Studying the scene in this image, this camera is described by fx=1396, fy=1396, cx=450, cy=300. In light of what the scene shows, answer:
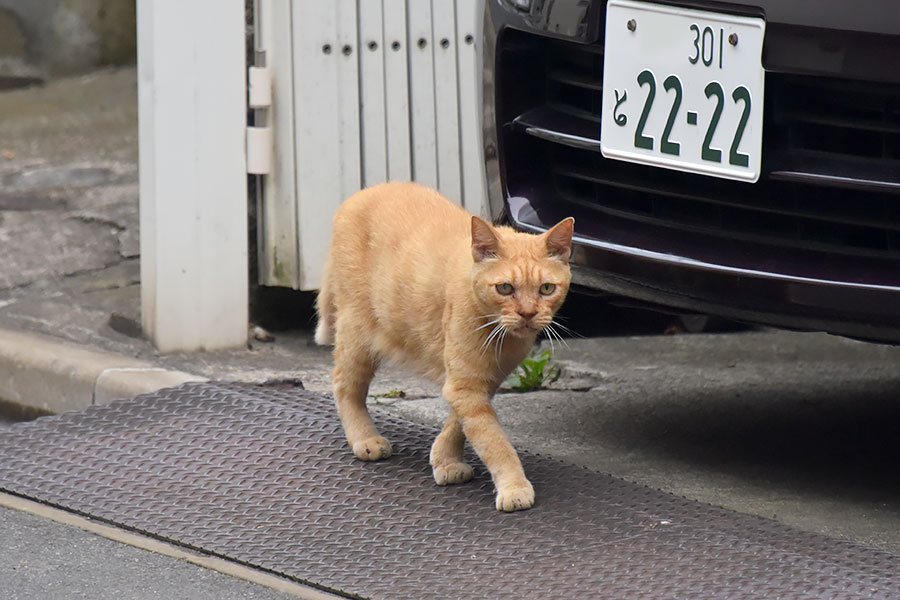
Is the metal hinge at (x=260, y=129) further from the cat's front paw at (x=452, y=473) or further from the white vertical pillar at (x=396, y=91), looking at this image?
the cat's front paw at (x=452, y=473)

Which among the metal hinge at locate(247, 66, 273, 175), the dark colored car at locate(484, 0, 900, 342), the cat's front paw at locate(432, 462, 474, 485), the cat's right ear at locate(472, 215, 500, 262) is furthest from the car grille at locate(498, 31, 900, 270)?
the metal hinge at locate(247, 66, 273, 175)

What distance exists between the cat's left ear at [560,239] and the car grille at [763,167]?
204 millimetres

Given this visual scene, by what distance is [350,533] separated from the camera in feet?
9.35

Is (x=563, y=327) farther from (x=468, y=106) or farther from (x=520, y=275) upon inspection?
(x=468, y=106)

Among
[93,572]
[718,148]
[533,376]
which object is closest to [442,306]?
[718,148]

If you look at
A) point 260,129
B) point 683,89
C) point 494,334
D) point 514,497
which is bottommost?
point 514,497

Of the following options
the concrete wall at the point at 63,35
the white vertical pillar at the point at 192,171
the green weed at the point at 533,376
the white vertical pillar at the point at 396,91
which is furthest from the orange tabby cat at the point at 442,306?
the concrete wall at the point at 63,35

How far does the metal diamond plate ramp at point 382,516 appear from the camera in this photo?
259cm

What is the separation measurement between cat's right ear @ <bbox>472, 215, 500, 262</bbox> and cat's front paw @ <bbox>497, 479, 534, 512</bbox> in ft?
1.60

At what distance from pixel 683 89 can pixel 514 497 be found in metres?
0.90

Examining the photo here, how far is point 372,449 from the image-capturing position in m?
3.21

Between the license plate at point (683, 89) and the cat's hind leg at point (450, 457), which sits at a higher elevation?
the license plate at point (683, 89)

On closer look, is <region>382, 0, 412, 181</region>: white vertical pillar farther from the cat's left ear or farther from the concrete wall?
the concrete wall

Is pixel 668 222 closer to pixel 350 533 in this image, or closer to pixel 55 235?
pixel 350 533
